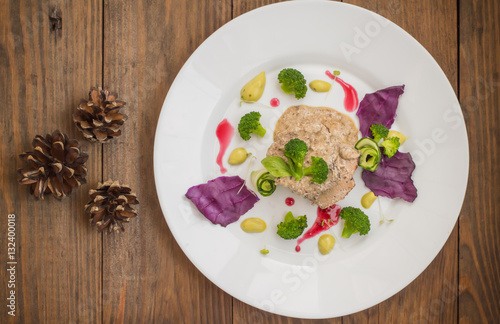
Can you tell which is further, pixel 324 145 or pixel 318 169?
pixel 324 145

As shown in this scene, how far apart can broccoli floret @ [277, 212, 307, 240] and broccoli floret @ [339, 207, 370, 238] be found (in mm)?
243

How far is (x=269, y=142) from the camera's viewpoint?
243 cm

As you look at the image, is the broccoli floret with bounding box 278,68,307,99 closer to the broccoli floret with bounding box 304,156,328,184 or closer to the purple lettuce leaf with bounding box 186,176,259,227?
the broccoli floret with bounding box 304,156,328,184

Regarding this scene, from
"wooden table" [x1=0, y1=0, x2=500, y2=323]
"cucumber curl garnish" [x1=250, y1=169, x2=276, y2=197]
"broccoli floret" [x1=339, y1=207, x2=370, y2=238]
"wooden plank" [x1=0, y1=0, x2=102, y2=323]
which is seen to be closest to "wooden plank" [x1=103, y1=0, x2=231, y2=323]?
"wooden table" [x1=0, y1=0, x2=500, y2=323]

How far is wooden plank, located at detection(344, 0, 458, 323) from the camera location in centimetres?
245

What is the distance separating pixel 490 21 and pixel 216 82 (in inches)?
69.3

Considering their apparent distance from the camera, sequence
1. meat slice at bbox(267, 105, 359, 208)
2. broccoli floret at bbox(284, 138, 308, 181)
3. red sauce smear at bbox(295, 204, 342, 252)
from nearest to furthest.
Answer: broccoli floret at bbox(284, 138, 308, 181) → meat slice at bbox(267, 105, 359, 208) → red sauce smear at bbox(295, 204, 342, 252)

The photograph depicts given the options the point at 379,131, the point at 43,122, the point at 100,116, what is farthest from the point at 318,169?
the point at 43,122

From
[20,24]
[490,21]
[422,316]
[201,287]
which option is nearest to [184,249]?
[201,287]

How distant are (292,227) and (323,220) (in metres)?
0.23

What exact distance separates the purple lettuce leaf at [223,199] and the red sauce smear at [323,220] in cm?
38

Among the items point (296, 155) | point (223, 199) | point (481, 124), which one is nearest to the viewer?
point (296, 155)

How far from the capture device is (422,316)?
2496 mm

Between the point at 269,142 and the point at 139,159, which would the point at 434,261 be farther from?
the point at 139,159
